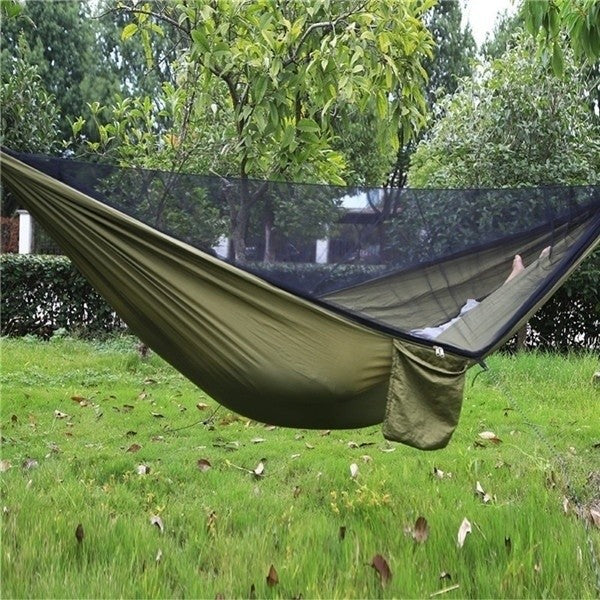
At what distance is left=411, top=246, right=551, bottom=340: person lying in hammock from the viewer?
1864mm

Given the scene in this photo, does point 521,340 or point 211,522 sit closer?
point 211,522

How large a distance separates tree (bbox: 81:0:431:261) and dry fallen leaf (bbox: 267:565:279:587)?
1.36 m

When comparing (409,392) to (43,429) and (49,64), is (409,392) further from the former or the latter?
(49,64)

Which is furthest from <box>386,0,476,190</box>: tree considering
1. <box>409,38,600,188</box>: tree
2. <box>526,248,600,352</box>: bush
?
<box>526,248,600,352</box>: bush

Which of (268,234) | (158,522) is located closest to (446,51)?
(268,234)

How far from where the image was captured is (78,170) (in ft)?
5.49

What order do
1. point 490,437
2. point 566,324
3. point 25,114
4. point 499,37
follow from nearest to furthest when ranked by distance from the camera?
1. point 490,437
2. point 566,324
3. point 25,114
4. point 499,37

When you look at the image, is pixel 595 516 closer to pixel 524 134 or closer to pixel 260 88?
pixel 260 88

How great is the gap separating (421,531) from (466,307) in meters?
0.60

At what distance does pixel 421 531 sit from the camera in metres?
1.83

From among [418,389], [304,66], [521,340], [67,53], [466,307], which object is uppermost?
[67,53]

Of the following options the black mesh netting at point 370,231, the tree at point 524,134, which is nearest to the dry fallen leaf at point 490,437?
the black mesh netting at point 370,231

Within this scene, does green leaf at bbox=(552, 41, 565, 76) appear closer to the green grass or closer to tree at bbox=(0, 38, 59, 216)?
the green grass

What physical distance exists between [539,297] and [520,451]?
3.13ft
